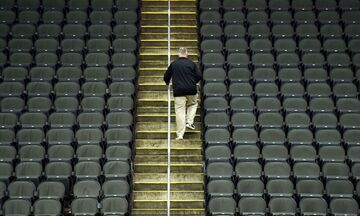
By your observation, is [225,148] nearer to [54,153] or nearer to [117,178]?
[117,178]

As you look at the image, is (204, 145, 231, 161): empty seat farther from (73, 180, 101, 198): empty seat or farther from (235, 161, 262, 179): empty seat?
(73, 180, 101, 198): empty seat

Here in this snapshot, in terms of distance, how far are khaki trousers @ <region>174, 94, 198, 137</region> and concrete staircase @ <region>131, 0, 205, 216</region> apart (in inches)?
5.4

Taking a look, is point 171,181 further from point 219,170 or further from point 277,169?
point 277,169

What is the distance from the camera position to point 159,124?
7902mm

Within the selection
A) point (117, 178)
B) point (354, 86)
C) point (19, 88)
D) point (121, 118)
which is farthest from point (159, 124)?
point (354, 86)

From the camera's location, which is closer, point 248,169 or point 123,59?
point 248,169

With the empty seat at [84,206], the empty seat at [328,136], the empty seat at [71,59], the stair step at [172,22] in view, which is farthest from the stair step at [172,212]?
the stair step at [172,22]

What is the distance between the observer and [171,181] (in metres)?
7.32

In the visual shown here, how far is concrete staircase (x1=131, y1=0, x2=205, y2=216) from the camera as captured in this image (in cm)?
722

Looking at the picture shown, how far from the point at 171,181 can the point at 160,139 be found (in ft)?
2.04

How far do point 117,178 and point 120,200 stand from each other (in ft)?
1.04

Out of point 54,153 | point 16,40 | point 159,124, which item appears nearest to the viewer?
point 54,153

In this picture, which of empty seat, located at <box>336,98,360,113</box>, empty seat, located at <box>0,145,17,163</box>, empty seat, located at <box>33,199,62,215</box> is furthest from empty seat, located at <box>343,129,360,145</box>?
empty seat, located at <box>0,145,17,163</box>

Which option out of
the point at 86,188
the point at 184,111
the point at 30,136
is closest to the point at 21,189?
the point at 86,188
